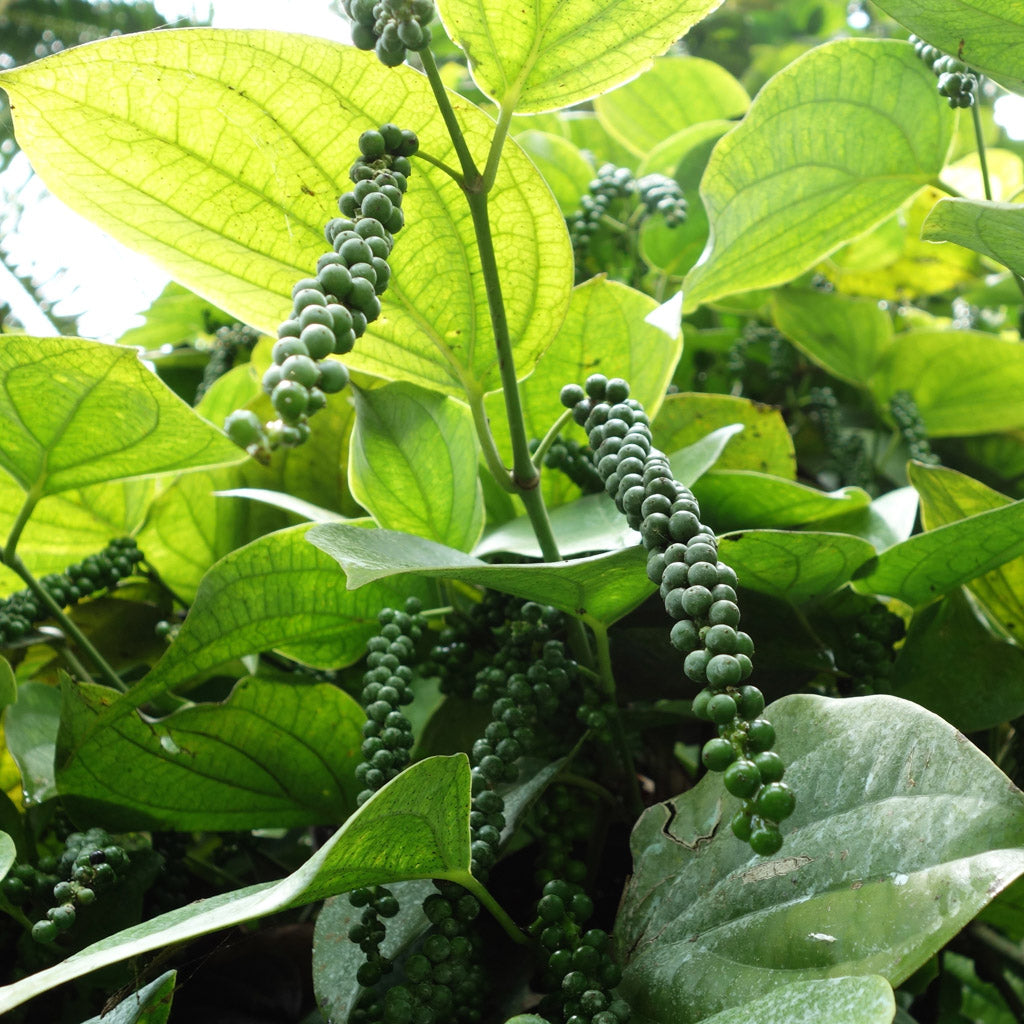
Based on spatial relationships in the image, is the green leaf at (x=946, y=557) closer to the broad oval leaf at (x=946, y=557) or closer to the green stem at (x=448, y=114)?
the broad oval leaf at (x=946, y=557)

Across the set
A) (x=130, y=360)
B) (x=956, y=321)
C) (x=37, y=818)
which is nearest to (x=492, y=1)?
(x=130, y=360)

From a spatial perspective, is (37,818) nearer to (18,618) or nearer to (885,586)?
(18,618)

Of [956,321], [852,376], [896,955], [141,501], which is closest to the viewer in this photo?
[896,955]

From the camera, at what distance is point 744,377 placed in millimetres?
857

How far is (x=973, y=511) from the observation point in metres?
0.52

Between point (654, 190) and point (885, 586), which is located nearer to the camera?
point (885, 586)

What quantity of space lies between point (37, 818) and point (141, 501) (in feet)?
0.70

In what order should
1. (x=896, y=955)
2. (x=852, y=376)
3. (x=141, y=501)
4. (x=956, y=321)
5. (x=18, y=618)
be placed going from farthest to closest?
1. (x=956, y=321)
2. (x=852, y=376)
3. (x=141, y=501)
4. (x=18, y=618)
5. (x=896, y=955)

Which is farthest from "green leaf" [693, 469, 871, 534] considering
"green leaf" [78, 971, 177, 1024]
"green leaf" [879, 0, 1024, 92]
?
"green leaf" [78, 971, 177, 1024]

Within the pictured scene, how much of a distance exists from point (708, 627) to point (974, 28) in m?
0.34

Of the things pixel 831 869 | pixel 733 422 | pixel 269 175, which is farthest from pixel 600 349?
pixel 831 869

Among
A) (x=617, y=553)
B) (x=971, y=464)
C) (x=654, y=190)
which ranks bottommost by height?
(x=971, y=464)

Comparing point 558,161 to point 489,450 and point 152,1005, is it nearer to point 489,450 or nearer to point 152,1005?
point 489,450

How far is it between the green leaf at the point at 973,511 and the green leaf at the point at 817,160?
147mm
